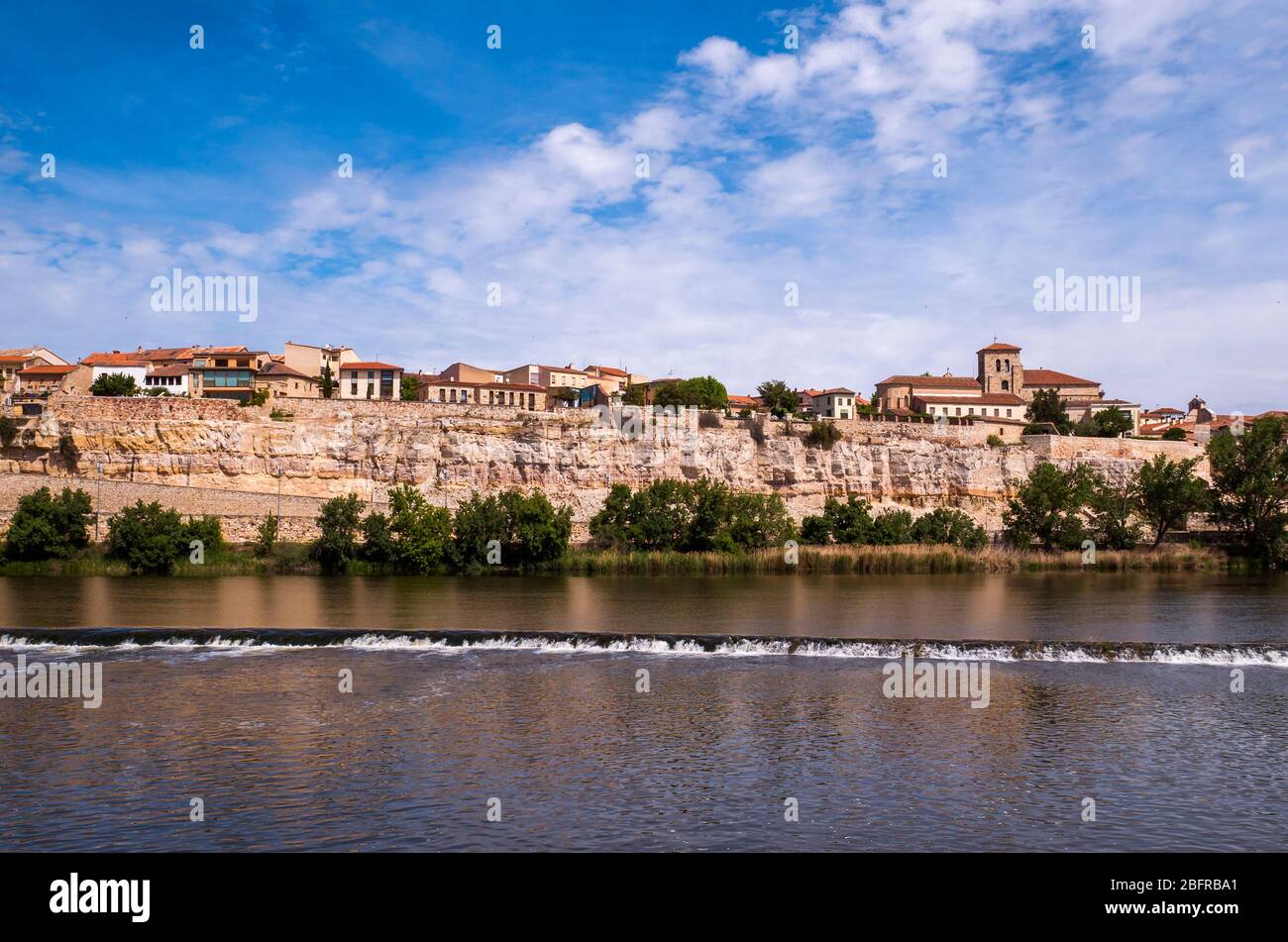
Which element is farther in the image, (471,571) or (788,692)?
(471,571)

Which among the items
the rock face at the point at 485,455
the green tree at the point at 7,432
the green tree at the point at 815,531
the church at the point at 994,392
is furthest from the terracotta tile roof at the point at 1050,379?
the green tree at the point at 7,432

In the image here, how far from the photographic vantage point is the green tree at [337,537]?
34406 mm

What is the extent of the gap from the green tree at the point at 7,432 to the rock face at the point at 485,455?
46 cm

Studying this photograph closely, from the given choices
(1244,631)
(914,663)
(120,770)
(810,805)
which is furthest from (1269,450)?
(120,770)

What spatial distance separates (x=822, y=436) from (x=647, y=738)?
41459 mm

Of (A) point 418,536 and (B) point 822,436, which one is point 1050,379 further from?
(A) point 418,536

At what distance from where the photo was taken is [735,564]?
35219mm

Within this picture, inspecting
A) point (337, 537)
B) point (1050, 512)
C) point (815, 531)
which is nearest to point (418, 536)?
point (337, 537)

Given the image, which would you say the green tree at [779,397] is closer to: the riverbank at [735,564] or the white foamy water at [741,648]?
the riverbank at [735,564]

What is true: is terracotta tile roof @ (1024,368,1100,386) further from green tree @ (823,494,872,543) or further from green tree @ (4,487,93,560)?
green tree @ (4,487,93,560)

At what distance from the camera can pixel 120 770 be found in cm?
951

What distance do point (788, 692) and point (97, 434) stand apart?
123ft

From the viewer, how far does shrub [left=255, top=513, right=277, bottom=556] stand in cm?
3581
